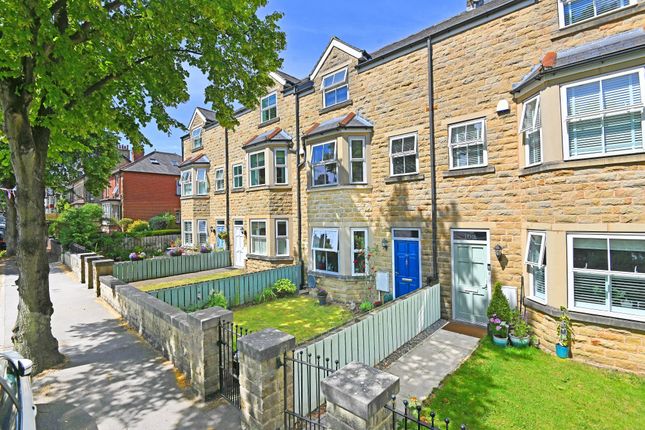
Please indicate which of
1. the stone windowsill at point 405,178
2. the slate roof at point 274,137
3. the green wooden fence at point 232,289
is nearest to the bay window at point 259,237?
the green wooden fence at point 232,289

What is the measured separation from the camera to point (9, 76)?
5.64 meters

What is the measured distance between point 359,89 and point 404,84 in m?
1.96

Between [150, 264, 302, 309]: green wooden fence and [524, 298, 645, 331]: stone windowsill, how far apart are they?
8990 mm

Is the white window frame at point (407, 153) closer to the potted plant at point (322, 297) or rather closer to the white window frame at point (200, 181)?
the potted plant at point (322, 297)

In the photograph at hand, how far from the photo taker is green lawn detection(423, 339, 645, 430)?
4863 mm

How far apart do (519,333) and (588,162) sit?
13.9 ft

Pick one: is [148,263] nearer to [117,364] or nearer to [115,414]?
[117,364]

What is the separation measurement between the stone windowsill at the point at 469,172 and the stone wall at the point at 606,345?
4.09m

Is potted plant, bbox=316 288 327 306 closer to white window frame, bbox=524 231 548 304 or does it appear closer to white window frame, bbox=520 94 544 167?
white window frame, bbox=524 231 548 304

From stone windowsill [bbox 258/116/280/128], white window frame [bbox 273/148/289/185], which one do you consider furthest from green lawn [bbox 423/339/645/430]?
stone windowsill [bbox 258/116/280/128]

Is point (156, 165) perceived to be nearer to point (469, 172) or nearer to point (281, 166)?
point (281, 166)

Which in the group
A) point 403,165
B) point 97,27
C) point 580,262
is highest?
point 97,27

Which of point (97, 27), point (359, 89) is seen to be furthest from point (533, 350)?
point (97, 27)

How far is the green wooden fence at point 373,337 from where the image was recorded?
203 inches
